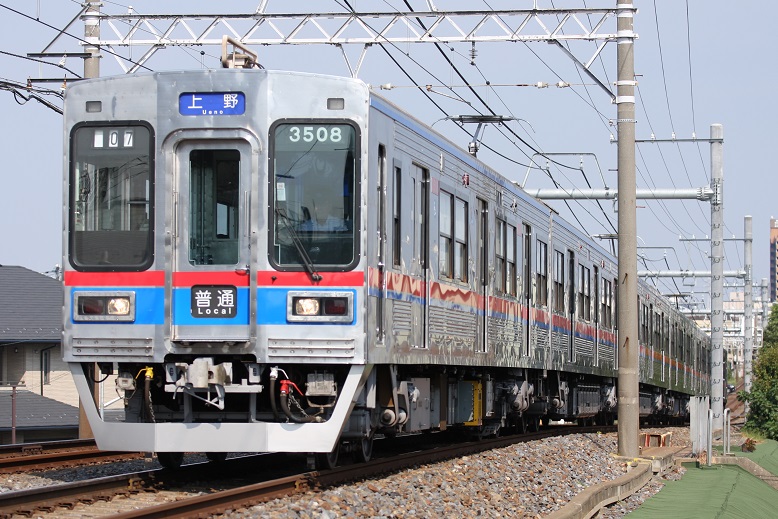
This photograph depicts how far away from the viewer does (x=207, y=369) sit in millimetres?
9914

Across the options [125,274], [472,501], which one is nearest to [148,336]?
[125,274]

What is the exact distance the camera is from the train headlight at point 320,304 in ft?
32.7

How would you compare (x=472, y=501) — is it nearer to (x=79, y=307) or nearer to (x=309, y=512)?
(x=309, y=512)

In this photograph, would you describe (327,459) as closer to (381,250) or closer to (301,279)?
(301,279)

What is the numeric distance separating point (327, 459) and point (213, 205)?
2440mm

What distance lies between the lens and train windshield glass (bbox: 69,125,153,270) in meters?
10.3

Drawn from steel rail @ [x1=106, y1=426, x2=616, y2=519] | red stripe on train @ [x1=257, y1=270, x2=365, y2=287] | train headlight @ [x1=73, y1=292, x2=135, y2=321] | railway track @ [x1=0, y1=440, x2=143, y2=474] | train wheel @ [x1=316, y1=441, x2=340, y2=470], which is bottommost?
railway track @ [x1=0, y1=440, x2=143, y2=474]

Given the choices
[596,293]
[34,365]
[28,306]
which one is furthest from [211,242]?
[28,306]

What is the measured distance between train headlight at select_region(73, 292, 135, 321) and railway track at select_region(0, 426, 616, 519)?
1.32 m

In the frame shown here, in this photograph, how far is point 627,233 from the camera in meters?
17.3

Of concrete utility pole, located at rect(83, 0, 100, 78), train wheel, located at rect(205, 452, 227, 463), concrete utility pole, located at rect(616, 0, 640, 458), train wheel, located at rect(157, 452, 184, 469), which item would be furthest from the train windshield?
concrete utility pole, located at rect(616, 0, 640, 458)

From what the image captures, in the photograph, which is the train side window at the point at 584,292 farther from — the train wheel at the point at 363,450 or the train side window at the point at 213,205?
the train side window at the point at 213,205

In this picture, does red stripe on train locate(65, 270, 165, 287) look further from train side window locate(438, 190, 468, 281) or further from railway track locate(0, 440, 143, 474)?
train side window locate(438, 190, 468, 281)

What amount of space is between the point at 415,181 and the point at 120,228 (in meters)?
3.04
